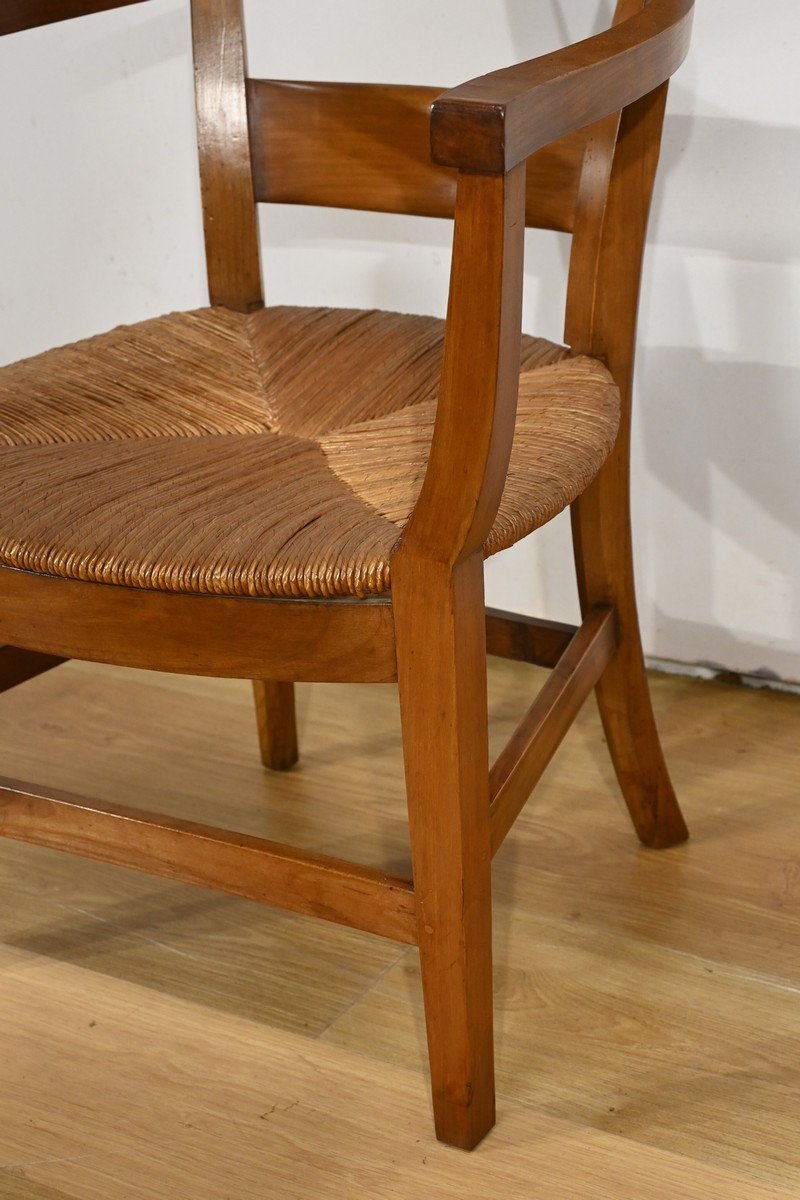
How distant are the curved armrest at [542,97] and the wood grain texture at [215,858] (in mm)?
406

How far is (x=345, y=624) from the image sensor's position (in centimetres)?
73

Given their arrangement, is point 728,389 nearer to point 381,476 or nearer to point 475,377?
point 381,476

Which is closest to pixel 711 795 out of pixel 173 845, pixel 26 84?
pixel 173 845

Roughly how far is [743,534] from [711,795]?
0.30 m

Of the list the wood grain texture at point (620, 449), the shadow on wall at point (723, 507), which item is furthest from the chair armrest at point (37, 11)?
the shadow on wall at point (723, 507)

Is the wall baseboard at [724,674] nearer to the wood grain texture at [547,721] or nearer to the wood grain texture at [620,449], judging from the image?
the wood grain texture at [620,449]

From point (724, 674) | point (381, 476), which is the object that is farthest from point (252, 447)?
point (724, 674)

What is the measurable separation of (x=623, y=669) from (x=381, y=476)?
35 centimetres

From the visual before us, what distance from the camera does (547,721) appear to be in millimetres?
914

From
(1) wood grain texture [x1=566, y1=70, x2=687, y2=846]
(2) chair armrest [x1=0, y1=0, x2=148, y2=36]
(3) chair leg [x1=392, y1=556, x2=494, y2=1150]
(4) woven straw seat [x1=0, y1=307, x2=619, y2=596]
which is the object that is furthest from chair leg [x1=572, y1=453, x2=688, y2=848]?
(2) chair armrest [x1=0, y1=0, x2=148, y2=36]

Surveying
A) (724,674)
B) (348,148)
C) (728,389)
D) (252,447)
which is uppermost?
(348,148)

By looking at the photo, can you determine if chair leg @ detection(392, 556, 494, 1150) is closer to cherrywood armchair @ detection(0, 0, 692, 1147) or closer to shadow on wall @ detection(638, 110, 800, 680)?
cherrywood armchair @ detection(0, 0, 692, 1147)

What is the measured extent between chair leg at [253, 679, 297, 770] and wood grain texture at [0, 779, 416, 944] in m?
0.37

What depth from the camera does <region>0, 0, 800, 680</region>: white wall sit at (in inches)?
50.4
